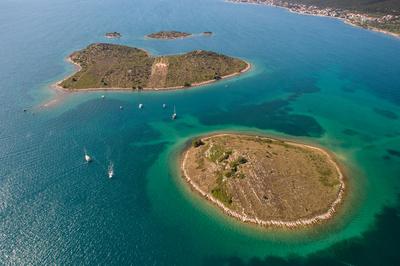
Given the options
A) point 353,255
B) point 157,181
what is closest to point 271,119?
point 157,181

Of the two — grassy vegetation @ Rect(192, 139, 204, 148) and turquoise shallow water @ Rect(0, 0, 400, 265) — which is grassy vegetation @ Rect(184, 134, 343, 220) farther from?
turquoise shallow water @ Rect(0, 0, 400, 265)

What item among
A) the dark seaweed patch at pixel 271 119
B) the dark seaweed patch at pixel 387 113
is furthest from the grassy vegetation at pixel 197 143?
the dark seaweed patch at pixel 387 113

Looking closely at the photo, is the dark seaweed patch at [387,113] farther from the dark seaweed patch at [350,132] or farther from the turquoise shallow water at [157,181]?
the dark seaweed patch at [350,132]

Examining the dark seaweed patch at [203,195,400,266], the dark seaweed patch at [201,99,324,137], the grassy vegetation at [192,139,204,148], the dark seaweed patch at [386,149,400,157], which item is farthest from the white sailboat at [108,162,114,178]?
the dark seaweed patch at [386,149,400,157]

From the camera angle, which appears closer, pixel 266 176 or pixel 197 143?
pixel 266 176

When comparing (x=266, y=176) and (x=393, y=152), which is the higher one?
(x=393, y=152)

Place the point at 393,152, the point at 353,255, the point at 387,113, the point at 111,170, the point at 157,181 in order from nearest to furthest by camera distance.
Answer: the point at 353,255
the point at 157,181
the point at 111,170
the point at 393,152
the point at 387,113

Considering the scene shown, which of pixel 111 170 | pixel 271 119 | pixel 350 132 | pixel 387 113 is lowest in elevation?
pixel 111 170

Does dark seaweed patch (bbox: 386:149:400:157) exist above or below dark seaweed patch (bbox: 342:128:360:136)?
below

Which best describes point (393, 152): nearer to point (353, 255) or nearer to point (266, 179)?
point (266, 179)
